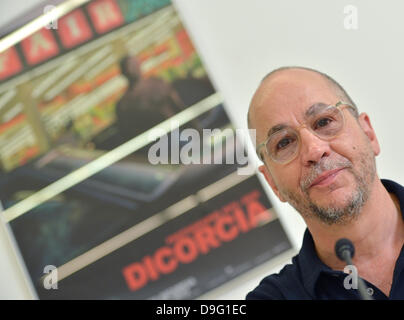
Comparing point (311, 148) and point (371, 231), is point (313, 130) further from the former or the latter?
point (371, 231)

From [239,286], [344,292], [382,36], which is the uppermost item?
[382,36]

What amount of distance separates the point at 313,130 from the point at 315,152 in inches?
2.8

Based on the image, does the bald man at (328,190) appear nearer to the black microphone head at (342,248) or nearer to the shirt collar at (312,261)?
the shirt collar at (312,261)

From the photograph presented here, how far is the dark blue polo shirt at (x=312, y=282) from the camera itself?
103 cm

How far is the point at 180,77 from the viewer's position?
2.13m

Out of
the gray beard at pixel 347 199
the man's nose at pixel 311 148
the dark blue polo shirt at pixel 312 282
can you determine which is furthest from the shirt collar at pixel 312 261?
the man's nose at pixel 311 148

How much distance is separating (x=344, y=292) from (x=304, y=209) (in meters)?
0.19

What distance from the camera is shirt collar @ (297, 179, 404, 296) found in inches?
43.2

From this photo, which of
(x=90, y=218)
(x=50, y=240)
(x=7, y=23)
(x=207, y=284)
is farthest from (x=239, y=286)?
(x=7, y=23)

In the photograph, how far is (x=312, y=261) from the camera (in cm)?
114

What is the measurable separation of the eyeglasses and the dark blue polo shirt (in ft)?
0.65
